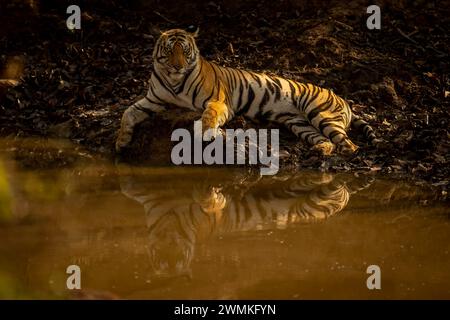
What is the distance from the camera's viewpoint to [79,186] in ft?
21.9

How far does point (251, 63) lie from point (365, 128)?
6.42ft

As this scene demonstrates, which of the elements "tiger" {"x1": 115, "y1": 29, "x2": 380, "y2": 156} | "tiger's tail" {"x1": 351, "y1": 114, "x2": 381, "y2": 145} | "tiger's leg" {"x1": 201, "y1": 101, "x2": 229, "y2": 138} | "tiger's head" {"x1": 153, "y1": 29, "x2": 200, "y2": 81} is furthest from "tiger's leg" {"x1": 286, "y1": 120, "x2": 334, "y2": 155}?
"tiger's head" {"x1": 153, "y1": 29, "x2": 200, "y2": 81}

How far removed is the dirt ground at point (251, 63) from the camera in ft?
25.3

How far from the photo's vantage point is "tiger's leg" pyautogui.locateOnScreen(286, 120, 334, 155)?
302 inches

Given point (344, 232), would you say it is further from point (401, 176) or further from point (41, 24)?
point (41, 24)

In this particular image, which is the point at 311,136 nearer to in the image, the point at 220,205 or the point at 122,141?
the point at 122,141

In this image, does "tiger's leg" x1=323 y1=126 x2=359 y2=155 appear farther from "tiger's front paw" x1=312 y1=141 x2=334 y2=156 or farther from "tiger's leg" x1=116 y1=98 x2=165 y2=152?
"tiger's leg" x1=116 y1=98 x2=165 y2=152

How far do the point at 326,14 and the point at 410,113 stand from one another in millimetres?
2495

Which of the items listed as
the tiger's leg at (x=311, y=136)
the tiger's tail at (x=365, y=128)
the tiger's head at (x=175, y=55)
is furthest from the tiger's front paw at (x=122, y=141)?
the tiger's tail at (x=365, y=128)

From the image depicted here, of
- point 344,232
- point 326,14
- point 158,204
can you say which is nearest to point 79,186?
point 158,204

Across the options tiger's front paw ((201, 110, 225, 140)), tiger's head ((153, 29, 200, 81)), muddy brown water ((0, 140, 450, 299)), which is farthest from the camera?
tiger's head ((153, 29, 200, 81))

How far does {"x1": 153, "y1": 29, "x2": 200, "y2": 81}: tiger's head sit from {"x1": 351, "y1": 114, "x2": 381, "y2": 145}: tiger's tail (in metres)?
1.74

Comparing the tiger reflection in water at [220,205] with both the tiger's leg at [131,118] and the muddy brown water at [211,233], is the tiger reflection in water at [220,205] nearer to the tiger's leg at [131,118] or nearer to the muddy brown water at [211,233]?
the muddy brown water at [211,233]

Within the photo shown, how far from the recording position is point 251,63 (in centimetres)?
951
